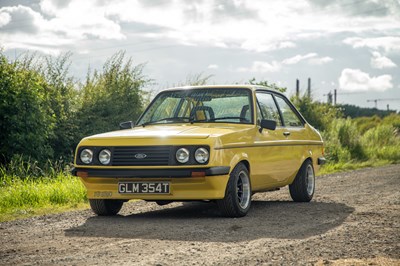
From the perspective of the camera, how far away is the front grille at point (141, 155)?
824 cm

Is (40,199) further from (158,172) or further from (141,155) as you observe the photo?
(158,172)

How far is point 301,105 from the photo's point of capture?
2603 centimetres

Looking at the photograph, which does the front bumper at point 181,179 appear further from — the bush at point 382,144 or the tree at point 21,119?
the bush at point 382,144

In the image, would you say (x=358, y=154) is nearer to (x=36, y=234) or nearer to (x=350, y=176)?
(x=350, y=176)

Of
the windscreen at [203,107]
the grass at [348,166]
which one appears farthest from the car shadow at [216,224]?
the grass at [348,166]

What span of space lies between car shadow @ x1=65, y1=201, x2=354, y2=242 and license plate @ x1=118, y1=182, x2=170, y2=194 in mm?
375

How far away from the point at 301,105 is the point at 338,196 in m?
14.3

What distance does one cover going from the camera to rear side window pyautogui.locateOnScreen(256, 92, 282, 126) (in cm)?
993

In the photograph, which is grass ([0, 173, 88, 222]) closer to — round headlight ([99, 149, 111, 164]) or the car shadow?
the car shadow


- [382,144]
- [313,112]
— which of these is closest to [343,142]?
[313,112]

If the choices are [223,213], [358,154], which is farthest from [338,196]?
[358,154]

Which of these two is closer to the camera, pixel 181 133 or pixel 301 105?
pixel 181 133

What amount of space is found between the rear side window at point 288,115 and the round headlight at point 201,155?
9.30ft

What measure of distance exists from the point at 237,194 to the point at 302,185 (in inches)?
99.6
